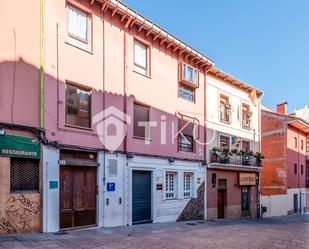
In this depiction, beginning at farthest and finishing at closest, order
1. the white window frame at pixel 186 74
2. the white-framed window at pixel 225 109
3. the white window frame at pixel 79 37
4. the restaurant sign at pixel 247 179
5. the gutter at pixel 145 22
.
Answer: the restaurant sign at pixel 247 179, the white-framed window at pixel 225 109, the white window frame at pixel 186 74, the gutter at pixel 145 22, the white window frame at pixel 79 37

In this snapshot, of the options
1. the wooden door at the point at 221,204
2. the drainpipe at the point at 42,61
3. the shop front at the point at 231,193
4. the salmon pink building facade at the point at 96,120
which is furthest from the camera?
the wooden door at the point at 221,204

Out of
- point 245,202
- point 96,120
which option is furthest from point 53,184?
point 245,202

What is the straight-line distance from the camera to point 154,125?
1555cm

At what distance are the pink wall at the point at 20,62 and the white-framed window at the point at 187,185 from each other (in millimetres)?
9212

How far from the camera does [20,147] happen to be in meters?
9.91

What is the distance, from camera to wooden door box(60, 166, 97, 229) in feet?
36.9

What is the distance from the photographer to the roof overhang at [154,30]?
1340 cm

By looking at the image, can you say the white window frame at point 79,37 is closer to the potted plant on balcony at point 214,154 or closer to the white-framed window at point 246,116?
the potted plant on balcony at point 214,154

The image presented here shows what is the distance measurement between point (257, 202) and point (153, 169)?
39.6 ft

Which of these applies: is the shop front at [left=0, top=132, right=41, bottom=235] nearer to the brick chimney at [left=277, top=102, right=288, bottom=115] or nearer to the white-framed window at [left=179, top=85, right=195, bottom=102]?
the white-framed window at [left=179, top=85, right=195, bottom=102]

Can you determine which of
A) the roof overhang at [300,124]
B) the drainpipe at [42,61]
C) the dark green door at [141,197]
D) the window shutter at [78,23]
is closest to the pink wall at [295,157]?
the roof overhang at [300,124]

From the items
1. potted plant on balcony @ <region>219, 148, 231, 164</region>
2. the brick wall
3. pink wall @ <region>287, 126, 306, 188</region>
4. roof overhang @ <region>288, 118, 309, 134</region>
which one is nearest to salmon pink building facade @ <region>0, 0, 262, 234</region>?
potted plant on balcony @ <region>219, 148, 231, 164</region>

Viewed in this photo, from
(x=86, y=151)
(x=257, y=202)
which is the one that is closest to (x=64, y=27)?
(x=86, y=151)

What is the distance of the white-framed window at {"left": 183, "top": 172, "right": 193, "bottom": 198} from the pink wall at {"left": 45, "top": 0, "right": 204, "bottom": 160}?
101 centimetres
